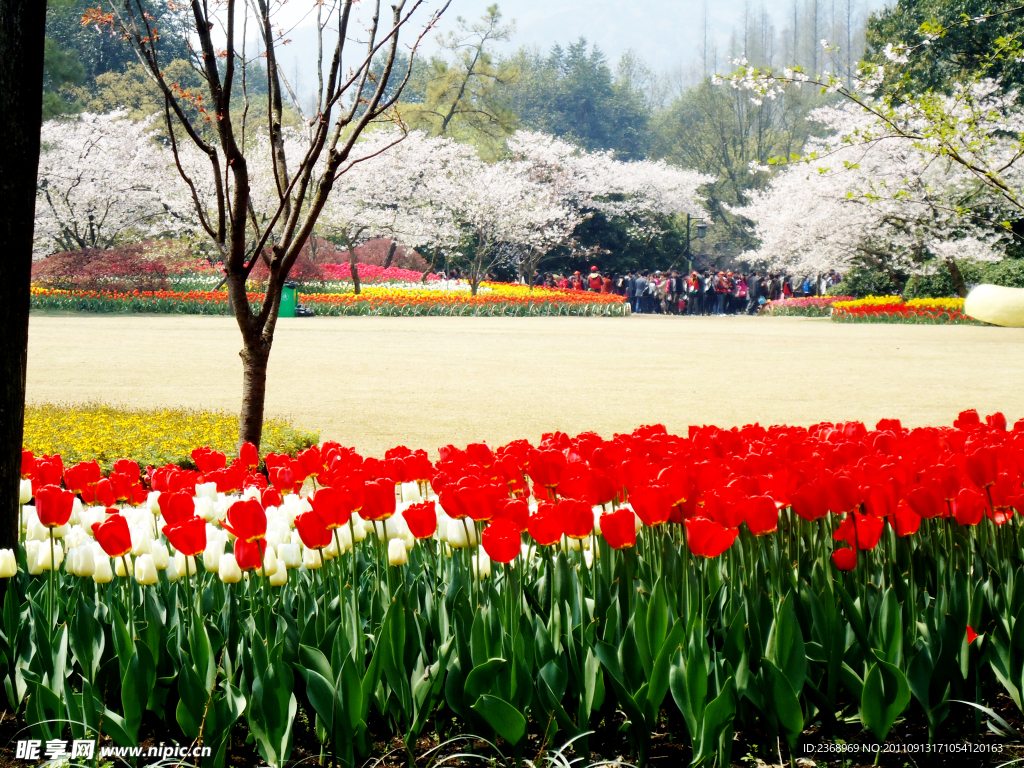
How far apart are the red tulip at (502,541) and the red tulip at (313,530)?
428 millimetres

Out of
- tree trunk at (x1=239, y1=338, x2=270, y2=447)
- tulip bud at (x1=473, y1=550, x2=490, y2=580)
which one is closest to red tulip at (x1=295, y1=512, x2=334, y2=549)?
tulip bud at (x1=473, y1=550, x2=490, y2=580)

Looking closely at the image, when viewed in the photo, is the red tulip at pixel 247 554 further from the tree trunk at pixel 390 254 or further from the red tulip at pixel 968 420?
the tree trunk at pixel 390 254

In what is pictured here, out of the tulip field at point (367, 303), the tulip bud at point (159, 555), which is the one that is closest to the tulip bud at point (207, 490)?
the tulip bud at point (159, 555)

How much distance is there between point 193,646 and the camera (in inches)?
87.1

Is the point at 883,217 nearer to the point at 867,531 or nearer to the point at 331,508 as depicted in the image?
the point at 867,531

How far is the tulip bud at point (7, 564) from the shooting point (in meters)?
2.56

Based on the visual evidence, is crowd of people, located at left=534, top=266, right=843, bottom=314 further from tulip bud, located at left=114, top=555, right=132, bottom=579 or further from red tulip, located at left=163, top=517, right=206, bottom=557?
red tulip, located at left=163, top=517, right=206, bottom=557

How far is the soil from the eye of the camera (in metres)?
9.22

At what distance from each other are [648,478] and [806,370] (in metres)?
11.3

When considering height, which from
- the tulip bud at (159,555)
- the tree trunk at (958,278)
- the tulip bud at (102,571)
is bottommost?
the tulip bud at (102,571)

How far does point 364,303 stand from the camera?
28750mm

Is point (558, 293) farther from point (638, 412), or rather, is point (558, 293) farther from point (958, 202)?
point (638, 412)

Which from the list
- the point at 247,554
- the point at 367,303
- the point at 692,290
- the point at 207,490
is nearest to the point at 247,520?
the point at 247,554

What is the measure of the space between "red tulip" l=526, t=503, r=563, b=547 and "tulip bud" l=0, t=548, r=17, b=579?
1300 millimetres
